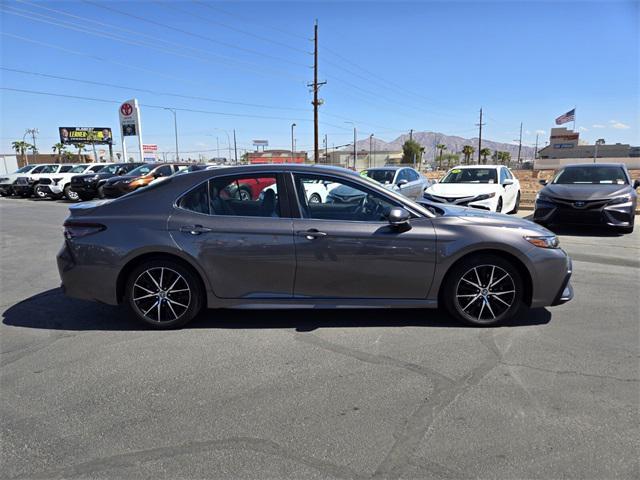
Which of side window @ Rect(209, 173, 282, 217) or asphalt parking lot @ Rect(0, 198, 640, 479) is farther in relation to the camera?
side window @ Rect(209, 173, 282, 217)

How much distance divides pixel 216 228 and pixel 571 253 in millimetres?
6442

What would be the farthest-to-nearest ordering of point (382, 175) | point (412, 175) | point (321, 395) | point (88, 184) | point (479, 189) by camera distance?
point (88, 184), point (412, 175), point (382, 175), point (479, 189), point (321, 395)

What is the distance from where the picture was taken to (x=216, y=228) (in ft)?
14.0

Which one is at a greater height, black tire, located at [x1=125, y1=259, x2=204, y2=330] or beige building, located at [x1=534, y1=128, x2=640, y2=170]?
beige building, located at [x1=534, y1=128, x2=640, y2=170]

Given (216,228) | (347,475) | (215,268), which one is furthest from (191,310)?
(347,475)

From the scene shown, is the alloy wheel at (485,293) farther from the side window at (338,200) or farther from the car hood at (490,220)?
the side window at (338,200)

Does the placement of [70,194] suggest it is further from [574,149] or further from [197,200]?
[574,149]

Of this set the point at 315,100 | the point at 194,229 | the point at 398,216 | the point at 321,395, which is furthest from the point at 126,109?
the point at 321,395

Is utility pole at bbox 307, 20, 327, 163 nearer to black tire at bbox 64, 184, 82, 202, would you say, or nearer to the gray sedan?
black tire at bbox 64, 184, 82, 202

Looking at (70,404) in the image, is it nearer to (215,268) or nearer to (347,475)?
(215,268)

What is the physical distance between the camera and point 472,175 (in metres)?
12.5

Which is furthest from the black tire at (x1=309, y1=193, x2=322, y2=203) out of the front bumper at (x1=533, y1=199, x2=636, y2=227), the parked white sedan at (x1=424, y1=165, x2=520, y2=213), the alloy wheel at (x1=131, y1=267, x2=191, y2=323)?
the front bumper at (x1=533, y1=199, x2=636, y2=227)

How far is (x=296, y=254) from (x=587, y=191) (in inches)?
319

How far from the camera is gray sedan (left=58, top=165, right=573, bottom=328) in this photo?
4199 millimetres
